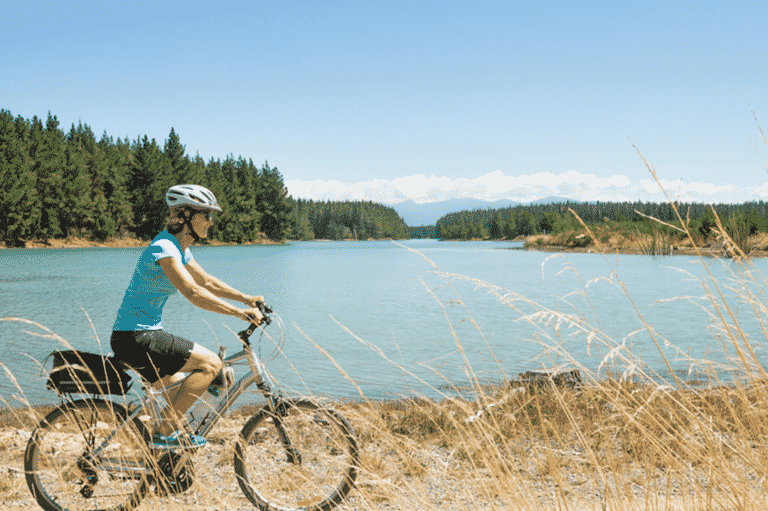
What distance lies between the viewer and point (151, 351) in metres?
3.51

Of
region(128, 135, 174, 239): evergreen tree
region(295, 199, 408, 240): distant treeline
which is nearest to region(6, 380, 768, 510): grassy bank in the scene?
region(128, 135, 174, 239): evergreen tree

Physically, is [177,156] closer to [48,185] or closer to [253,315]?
[48,185]

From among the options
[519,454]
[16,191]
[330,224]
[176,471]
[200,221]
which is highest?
[16,191]

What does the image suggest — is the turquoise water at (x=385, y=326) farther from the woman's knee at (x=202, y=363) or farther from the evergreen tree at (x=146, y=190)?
the evergreen tree at (x=146, y=190)

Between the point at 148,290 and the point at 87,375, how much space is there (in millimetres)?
749

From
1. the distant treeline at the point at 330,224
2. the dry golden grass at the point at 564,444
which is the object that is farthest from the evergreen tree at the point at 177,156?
the dry golden grass at the point at 564,444

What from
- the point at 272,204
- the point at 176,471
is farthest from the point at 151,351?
the point at 272,204

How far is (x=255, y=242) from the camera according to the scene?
112625 mm

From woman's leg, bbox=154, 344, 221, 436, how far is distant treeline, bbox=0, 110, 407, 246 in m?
72.3

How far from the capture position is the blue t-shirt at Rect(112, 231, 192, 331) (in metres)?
3.48

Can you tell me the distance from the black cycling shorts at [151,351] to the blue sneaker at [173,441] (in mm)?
437

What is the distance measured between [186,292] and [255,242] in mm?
112352

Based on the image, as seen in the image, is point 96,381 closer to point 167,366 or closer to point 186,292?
point 167,366

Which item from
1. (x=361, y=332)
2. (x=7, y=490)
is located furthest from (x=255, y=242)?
(x=7, y=490)
